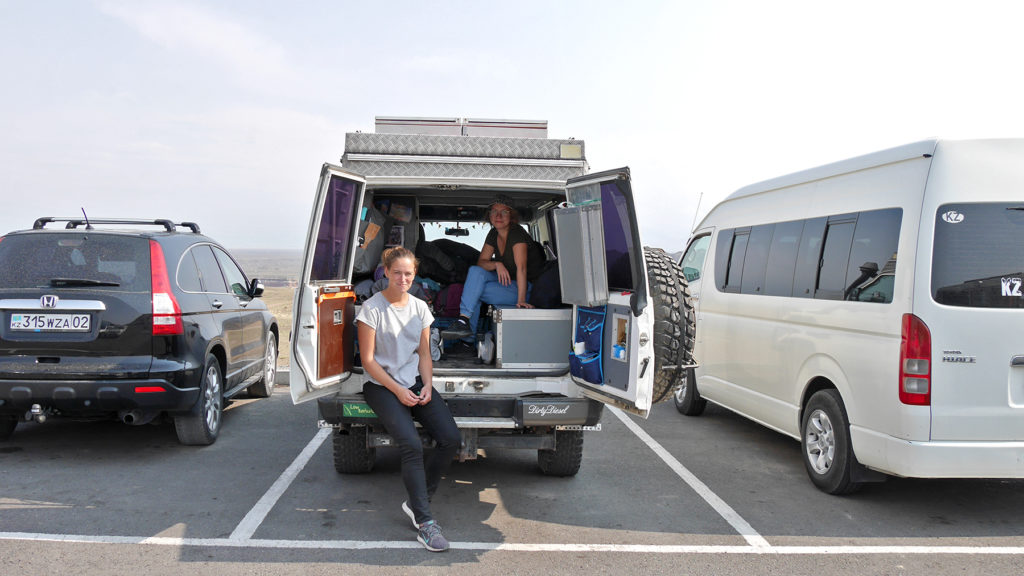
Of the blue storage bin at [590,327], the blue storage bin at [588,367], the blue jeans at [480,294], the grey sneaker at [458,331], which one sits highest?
the blue jeans at [480,294]

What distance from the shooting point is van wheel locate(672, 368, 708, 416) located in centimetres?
809

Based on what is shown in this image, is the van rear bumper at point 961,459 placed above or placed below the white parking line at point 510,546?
above

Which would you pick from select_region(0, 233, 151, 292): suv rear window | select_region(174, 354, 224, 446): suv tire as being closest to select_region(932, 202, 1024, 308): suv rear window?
select_region(174, 354, 224, 446): suv tire

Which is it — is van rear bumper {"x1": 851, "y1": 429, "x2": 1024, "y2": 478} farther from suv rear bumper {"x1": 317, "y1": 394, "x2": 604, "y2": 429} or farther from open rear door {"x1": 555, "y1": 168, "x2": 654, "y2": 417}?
suv rear bumper {"x1": 317, "y1": 394, "x2": 604, "y2": 429}

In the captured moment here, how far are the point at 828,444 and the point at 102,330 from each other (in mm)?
5540

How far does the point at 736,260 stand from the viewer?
23.7ft

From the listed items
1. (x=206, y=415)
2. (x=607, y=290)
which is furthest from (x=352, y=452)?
(x=607, y=290)

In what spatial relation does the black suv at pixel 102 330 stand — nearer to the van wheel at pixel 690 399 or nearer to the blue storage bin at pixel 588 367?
the blue storage bin at pixel 588 367

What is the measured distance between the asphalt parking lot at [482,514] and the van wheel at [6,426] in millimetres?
161

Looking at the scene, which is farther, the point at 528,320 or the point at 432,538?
the point at 528,320

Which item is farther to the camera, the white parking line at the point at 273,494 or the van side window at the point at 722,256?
the van side window at the point at 722,256

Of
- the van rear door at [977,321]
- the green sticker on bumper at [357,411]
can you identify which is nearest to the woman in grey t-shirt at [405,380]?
the green sticker on bumper at [357,411]

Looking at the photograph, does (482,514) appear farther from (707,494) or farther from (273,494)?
(707,494)

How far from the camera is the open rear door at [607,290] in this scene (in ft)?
15.0
